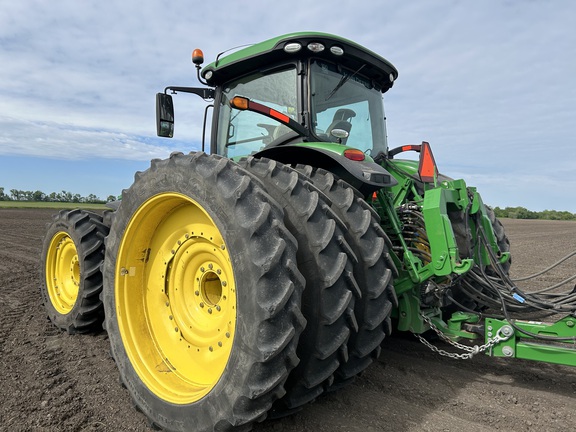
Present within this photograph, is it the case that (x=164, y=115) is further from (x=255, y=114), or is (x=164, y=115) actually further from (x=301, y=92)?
(x=301, y=92)

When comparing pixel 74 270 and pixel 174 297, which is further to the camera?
pixel 74 270

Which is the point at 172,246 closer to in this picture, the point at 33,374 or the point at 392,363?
the point at 33,374

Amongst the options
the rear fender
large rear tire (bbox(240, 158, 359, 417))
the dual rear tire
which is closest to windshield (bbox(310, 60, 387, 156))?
the rear fender

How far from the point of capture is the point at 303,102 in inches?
119

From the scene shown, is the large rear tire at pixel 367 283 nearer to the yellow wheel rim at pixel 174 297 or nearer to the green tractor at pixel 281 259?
the green tractor at pixel 281 259

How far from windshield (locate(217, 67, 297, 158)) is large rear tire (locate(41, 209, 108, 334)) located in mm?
1395

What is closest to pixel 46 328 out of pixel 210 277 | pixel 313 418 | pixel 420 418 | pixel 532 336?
pixel 210 277

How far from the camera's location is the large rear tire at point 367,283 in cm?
214

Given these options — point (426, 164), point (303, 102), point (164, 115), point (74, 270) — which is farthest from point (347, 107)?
point (74, 270)

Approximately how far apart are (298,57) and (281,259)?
1.89 meters

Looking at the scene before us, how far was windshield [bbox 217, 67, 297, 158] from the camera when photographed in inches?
123

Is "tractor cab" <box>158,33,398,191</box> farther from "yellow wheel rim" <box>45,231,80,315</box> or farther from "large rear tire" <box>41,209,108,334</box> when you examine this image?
"yellow wheel rim" <box>45,231,80,315</box>

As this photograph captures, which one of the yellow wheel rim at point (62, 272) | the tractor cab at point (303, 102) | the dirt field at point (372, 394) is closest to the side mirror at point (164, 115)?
the tractor cab at point (303, 102)

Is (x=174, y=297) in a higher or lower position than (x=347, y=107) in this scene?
lower
